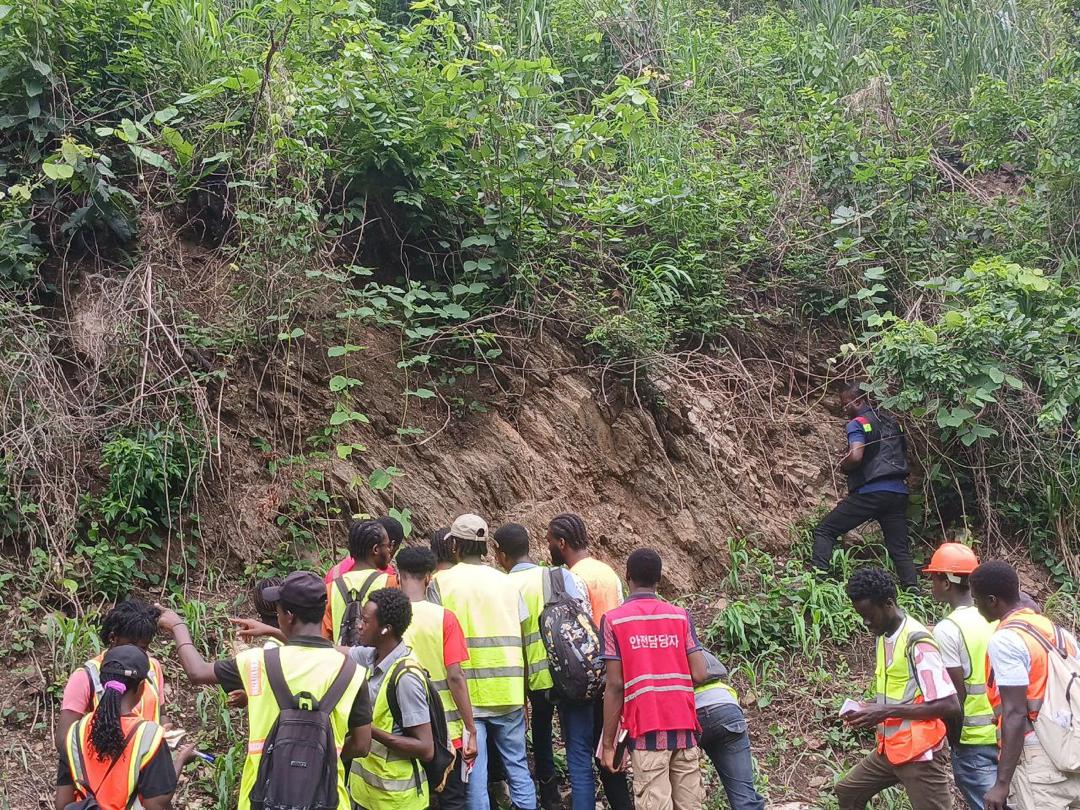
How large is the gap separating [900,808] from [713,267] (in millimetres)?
5083

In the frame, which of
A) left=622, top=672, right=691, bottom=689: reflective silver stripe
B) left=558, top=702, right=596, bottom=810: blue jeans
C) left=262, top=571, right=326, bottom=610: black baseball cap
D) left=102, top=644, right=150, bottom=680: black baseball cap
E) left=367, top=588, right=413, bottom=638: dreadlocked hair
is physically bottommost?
left=558, top=702, right=596, bottom=810: blue jeans

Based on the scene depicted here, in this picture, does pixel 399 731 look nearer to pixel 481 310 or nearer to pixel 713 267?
pixel 481 310

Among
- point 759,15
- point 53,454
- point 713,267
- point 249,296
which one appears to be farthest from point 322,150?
point 759,15

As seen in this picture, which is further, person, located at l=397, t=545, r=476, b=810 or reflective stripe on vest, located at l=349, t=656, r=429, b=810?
person, located at l=397, t=545, r=476, b=810

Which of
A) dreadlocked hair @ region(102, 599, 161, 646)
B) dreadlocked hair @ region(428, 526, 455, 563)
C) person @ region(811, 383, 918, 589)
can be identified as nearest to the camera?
dreadlocked hair @ region(102, 599, 161, 646)

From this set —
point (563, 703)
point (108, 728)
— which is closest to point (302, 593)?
point (108, 728)

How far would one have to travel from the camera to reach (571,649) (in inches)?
205

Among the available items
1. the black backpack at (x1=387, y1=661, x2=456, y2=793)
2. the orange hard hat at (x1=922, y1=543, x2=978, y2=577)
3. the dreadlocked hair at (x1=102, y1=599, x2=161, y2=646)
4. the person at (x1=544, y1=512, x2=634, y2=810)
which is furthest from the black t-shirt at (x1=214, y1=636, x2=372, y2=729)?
the orange hard hat at (x1=922, y1=543, x2=978, y2=577)

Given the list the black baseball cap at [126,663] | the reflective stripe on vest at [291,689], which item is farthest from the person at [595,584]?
the black baseball cap at [126,663]

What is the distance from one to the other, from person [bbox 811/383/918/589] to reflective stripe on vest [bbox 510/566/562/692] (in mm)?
3438

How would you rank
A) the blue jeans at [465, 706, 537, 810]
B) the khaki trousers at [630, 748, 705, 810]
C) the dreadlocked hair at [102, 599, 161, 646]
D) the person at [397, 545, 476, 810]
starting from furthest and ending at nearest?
the blue jeans at [465, 706, 537, 810]
the khaki trousers at [630, 748, 705, 810]
the person at [397, 545, 476, 810]
the dreadlocked hair at [102, 599, 161, 646]

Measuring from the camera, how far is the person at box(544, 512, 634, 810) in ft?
17.6

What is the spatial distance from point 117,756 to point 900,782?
3.86 meters

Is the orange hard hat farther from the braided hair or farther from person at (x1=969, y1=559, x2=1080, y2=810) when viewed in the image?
the braided hair
